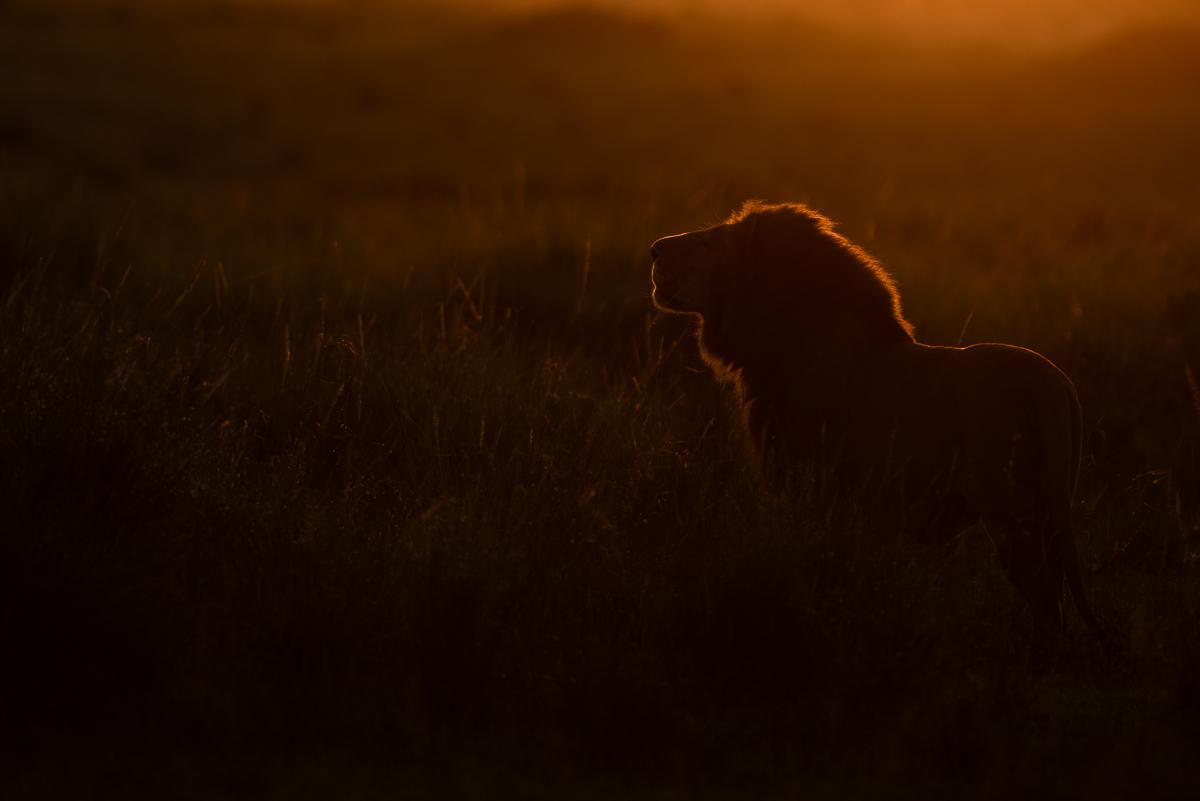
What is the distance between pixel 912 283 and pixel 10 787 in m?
7.54

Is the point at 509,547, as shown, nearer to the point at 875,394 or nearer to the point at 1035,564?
the point at 875,394

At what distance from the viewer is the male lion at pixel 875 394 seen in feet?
Answer: 16.5

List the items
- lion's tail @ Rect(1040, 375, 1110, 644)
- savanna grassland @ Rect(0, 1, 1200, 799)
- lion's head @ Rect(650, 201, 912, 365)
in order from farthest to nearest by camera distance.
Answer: lion's head @ Rect(650, 201, 912, 365) < lion's tail @ Rect(1040, 375, 1110, 644) < savanna grassland @ Rect(0, 1, 1200, 799)

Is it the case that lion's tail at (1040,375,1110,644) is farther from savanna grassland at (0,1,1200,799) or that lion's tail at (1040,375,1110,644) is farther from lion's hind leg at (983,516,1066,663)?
savanna grassland at (0,1,1200,799)

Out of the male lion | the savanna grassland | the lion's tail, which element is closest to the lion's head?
the male lion

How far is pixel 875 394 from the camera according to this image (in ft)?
17.8

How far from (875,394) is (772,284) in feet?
2.19

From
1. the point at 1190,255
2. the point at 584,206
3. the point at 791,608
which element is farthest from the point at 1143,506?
the point at 584,206

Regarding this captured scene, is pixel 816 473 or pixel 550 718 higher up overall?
pixel 816 473

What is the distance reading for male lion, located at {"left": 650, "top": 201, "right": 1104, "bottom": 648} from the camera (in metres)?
5.02

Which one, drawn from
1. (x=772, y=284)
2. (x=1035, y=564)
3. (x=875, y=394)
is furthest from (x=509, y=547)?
(x=1035, y=564)

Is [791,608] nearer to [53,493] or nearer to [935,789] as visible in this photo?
[935,789]

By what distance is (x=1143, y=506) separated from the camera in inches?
271

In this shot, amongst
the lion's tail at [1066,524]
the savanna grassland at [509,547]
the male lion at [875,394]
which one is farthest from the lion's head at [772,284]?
the lion's tail at [1066,524]
